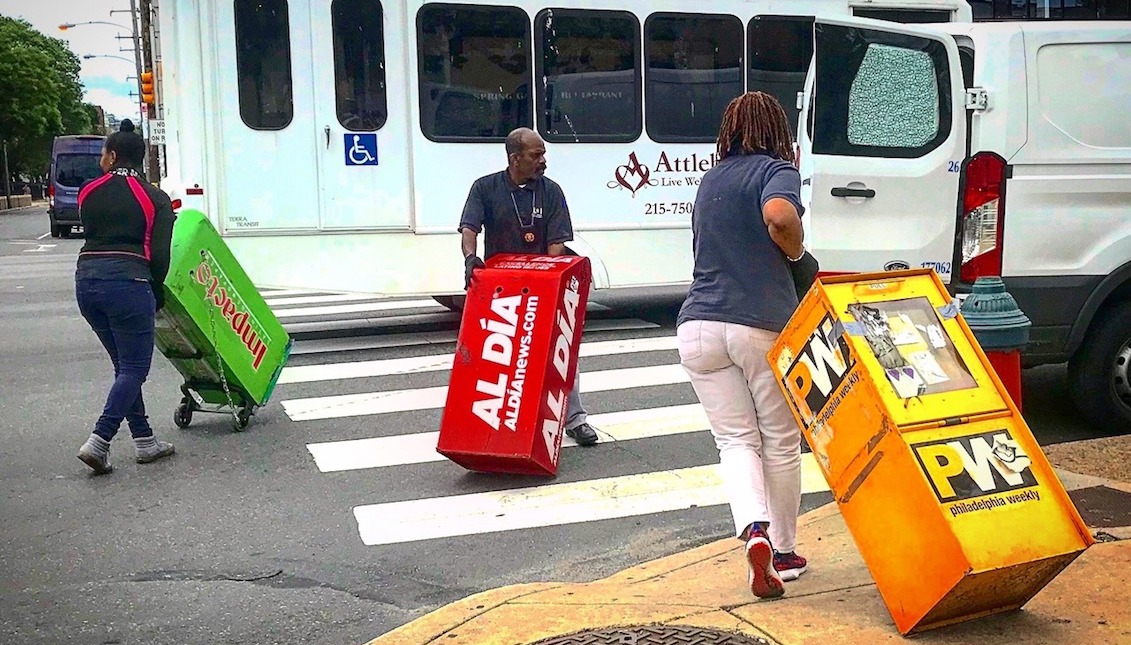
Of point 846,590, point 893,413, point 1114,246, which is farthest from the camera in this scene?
point 1114,246

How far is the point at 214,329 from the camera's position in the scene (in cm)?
710

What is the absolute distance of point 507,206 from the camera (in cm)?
663

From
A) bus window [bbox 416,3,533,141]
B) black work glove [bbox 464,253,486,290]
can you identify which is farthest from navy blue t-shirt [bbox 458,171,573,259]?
bus window [bbox 416,3,533,141]

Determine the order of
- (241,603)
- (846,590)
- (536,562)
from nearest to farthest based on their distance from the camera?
1. (846,590)
2. (241,603)
3. (536,562)

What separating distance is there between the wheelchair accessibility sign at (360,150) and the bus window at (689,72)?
2.66 metres

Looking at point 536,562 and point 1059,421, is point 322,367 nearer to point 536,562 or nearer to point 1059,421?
point 536,562

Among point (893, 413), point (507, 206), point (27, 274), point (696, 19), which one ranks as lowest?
point (27, 274)

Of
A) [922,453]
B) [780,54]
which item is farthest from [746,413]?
[780,54]

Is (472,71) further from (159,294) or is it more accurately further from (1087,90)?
(1087,90)

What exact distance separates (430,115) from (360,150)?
71 centimetres

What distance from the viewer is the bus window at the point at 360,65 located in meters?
10.0

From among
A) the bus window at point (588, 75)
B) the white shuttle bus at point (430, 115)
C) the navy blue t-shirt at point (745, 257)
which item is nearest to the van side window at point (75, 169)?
the white shuttle bus at point (430, 115)

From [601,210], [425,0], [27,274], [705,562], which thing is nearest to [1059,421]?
[705,562]

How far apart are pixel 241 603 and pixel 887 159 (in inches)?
160
